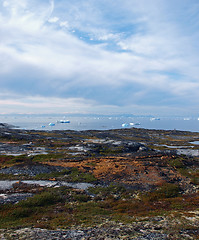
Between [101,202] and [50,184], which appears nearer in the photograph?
[101,202]

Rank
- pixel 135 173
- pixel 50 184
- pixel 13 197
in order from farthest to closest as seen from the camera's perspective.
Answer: pixel 135 173
pixel 50 184
pixel 13 197

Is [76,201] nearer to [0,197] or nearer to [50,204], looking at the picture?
[50,204]

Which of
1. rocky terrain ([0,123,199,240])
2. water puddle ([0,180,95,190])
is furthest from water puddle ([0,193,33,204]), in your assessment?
water puddle ([0,180,95,190])

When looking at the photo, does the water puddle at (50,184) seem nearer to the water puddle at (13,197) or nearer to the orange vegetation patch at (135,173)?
the orange vegetation patch at (135,173)

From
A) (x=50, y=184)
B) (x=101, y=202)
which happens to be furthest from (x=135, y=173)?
(x=50, y=184)

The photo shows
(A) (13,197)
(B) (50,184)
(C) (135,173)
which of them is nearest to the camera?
(A) (13,197)

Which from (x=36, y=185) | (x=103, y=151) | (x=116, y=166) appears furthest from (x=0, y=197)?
(x=103, y=151)

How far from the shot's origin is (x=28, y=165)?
3997 centimetres

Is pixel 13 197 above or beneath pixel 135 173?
above

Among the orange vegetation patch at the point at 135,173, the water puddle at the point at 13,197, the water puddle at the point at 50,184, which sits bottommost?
the water puddle at the point at 50,184

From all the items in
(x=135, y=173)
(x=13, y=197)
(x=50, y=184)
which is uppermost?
(x=13, y=197)

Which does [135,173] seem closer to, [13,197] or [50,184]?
[50,184]

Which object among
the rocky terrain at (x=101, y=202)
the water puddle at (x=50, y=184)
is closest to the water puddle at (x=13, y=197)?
the rocky terrain at (x=101, y=202)

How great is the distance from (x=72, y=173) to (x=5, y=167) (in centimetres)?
1627
